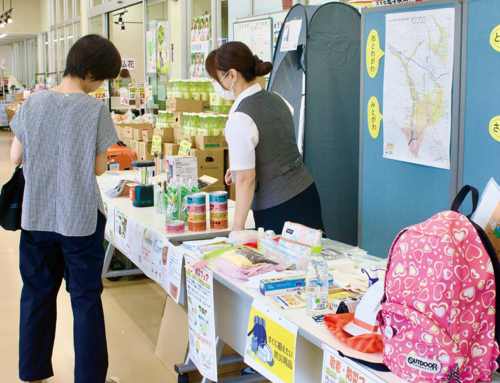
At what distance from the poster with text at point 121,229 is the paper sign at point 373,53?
1.61 m

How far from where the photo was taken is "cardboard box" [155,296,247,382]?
285cm

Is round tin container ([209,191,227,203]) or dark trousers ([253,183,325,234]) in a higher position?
round tin container ([209,191,227,203])

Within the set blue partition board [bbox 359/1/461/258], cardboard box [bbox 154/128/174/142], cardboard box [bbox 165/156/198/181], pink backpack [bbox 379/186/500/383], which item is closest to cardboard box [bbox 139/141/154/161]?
cardboard box [bbox 154/128/174/142]

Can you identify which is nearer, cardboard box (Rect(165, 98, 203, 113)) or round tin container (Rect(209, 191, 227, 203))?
round tin container (Rect(209, 191, 227, 203))

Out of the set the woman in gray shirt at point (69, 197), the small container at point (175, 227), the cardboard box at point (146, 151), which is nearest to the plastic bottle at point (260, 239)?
the small container at point (175, 227)

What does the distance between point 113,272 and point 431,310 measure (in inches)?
137

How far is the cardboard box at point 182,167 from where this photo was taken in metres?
3.00

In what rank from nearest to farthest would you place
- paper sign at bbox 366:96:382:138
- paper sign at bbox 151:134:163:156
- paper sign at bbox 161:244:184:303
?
paper sign at bbox 161:244:184:303
paper sign at bbox 366:96:382:138
paper sign at bbox 151:134:163:156

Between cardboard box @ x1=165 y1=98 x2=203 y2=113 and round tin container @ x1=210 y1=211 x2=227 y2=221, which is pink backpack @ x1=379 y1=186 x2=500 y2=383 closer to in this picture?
round tin container @ x1=210 y1=211 x2=227 y2=221

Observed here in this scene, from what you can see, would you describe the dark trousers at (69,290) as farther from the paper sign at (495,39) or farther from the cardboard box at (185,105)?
the cardboard box at (185,105)

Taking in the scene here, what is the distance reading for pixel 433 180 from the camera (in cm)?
255

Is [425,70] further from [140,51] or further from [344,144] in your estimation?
[140,51]

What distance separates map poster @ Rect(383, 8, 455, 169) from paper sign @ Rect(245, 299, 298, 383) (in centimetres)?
128

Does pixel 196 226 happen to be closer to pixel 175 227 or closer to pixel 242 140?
pixel 175 227
